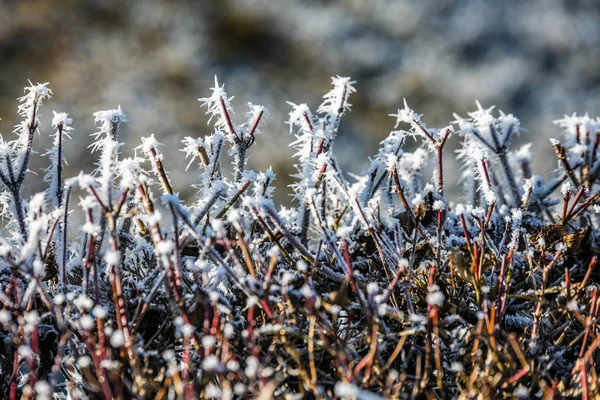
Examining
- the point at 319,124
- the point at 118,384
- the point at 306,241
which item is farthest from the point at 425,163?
the point at 118,384

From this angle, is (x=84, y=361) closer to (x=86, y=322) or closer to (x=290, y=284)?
(x=86, y=322)

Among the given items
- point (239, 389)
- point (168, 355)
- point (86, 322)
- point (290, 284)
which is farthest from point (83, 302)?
point (290, 284)

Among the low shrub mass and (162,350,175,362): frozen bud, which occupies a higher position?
the low shrub mass

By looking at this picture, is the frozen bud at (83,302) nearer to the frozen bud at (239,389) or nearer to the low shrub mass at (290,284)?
the low shrub mass at (290,284)

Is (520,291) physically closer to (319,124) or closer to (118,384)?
(319,124)

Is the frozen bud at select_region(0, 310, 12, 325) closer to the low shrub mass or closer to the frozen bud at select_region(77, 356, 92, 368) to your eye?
the low shrub mass

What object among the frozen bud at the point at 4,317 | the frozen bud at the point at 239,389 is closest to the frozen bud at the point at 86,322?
the frozen bud at the point at 4,317

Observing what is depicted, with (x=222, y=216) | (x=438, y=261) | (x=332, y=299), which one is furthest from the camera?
(x=222, y=216)

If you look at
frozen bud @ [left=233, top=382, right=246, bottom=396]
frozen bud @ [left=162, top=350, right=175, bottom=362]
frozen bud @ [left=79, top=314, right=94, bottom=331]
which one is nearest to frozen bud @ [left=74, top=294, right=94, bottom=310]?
frozen bud @ [left=79, top=314, right=94, bottom=331]

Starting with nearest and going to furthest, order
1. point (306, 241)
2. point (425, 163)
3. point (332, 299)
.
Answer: point (332, 299) → point (306, 241) → point (425, 163)
